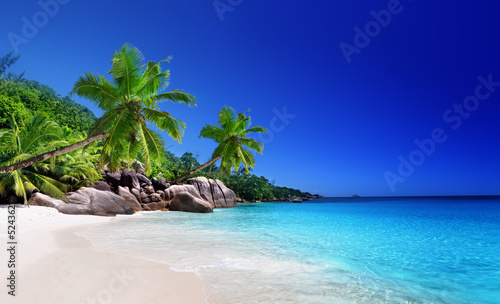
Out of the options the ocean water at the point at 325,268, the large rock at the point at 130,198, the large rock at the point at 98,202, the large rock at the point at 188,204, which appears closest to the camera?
the ocean water at the point at 325,268

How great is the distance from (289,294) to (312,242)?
18.2 ft

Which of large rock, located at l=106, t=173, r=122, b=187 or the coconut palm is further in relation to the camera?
large rock, located at l=106, t=173, r=122, b=187

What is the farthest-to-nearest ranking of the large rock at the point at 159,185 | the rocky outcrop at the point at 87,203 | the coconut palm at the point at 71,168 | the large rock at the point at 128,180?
the large rock at the point at 159,185 < the large rock at the point at 128,180 < the coconut palm at the point at 71,168 < the rocky outcrop at the point at 87,203

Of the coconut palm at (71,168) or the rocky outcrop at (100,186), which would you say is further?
the rocky outcrop at (100,186)

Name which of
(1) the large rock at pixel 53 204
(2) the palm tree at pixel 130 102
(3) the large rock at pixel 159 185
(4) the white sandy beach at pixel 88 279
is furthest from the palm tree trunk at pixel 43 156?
(3) the large rock at pixel 159 185

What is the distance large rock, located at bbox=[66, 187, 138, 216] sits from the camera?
1538 centimetres

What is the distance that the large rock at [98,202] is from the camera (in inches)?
606

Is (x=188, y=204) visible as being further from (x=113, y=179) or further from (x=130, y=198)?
(x=113, y=179)

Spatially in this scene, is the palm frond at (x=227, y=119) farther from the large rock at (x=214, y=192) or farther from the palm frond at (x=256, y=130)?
the large rock at (x=214, y=192)

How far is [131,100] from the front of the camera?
34.6 feet

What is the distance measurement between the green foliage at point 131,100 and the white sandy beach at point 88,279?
494cm

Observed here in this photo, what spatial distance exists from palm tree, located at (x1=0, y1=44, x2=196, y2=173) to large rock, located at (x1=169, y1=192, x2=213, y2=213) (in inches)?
447

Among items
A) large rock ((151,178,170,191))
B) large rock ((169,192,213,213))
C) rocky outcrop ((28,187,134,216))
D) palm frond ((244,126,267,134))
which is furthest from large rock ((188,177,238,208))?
rocky outcrop ((28,187,134,216))

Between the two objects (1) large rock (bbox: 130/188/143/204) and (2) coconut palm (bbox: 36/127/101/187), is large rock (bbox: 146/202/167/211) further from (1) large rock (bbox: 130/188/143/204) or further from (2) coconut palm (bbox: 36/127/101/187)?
(2) coconut palm (bbox: 36/127/101/187)
